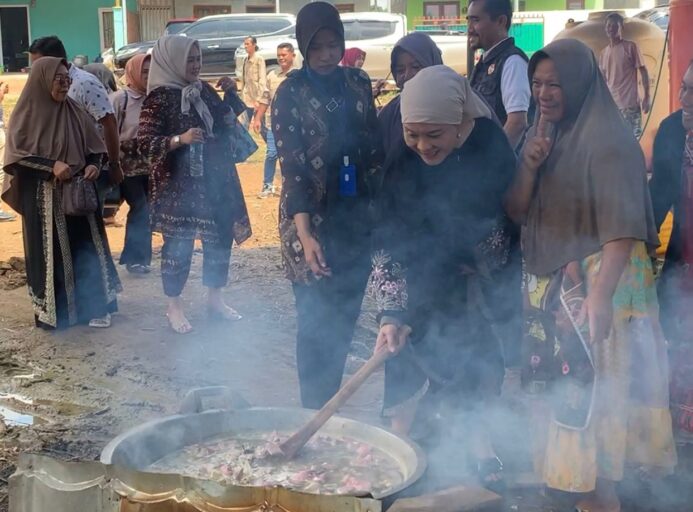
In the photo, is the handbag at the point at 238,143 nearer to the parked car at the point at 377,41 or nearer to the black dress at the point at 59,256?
the black dress at the point at 59,256

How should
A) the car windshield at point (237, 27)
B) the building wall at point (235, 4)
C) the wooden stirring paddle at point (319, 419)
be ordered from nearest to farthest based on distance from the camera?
1. the wooden stirring paddle at point (319, 419)
2. the car windshield at point (237, 27)
3. the building wall at point (235, 4)

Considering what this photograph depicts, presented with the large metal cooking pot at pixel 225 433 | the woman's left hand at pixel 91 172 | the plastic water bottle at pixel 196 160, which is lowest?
the large metal cooking pot at pixel 225 433

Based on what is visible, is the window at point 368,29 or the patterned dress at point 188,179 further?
the window at point 368,29

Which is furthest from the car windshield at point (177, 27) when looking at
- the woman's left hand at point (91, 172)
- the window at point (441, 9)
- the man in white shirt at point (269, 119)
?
the woman's left hand at point (91, 172)

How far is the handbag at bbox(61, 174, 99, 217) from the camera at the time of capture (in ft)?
18.1

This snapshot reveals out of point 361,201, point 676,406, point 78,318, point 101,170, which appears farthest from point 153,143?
point 676,406

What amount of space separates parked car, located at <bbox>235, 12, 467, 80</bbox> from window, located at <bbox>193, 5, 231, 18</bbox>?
977cm

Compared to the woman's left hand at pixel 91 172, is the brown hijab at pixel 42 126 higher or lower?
higher

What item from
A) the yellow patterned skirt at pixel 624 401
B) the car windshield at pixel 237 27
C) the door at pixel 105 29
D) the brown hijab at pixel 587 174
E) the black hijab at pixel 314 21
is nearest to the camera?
the brown hijab at pixel 587 174

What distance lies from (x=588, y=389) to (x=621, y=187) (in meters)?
0.77

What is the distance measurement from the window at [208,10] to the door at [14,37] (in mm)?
5565

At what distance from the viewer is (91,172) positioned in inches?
220

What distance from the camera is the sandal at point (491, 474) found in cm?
357

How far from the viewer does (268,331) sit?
5.82 m
